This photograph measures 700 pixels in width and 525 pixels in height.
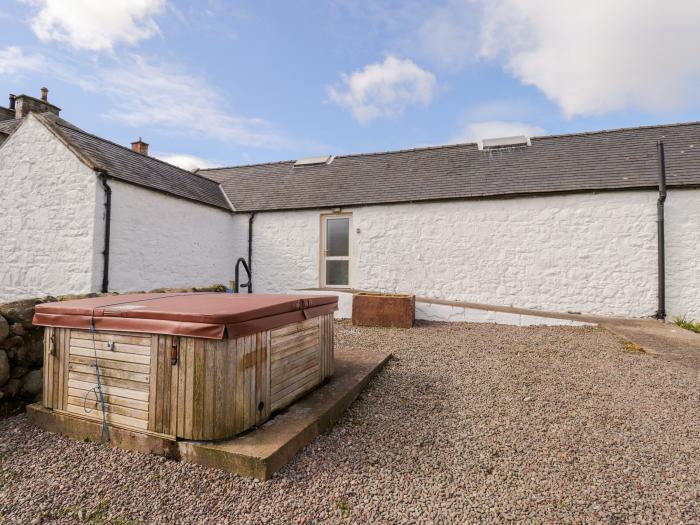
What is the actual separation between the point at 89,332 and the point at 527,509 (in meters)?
3.51

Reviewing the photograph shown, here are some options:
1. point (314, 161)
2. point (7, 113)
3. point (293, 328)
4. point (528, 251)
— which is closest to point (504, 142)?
point (528, 251)

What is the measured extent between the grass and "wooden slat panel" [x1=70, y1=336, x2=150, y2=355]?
9.71 metres

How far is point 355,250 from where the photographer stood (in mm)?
10336

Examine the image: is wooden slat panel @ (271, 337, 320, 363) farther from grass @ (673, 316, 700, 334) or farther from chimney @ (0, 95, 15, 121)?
chimney @ (0, 95, 15, 121)

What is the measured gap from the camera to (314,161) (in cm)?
1324

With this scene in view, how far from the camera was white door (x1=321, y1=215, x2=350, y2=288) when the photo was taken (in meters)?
10.6

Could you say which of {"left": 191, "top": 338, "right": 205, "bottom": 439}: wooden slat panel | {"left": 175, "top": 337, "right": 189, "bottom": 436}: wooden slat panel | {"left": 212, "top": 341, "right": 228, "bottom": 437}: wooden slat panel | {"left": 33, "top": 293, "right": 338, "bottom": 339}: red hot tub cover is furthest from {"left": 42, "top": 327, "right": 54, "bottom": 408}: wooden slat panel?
{"left": 212, "top": 341, "right": 228, "bottom": 437}: wooden slat panel

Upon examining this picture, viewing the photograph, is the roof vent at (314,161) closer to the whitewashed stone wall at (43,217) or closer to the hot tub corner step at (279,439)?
the whitewashed stone wall at (43,217)

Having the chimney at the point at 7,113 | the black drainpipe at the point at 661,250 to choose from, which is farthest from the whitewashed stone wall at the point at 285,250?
the chimney at the point at 7,113

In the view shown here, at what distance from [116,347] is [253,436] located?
1.31m

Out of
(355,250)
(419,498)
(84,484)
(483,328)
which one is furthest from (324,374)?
(355,250)

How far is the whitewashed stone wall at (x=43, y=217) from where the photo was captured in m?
7.79

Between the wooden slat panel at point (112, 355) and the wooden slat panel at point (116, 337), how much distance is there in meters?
0.09

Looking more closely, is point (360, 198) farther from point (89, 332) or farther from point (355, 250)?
point (89, 332)
